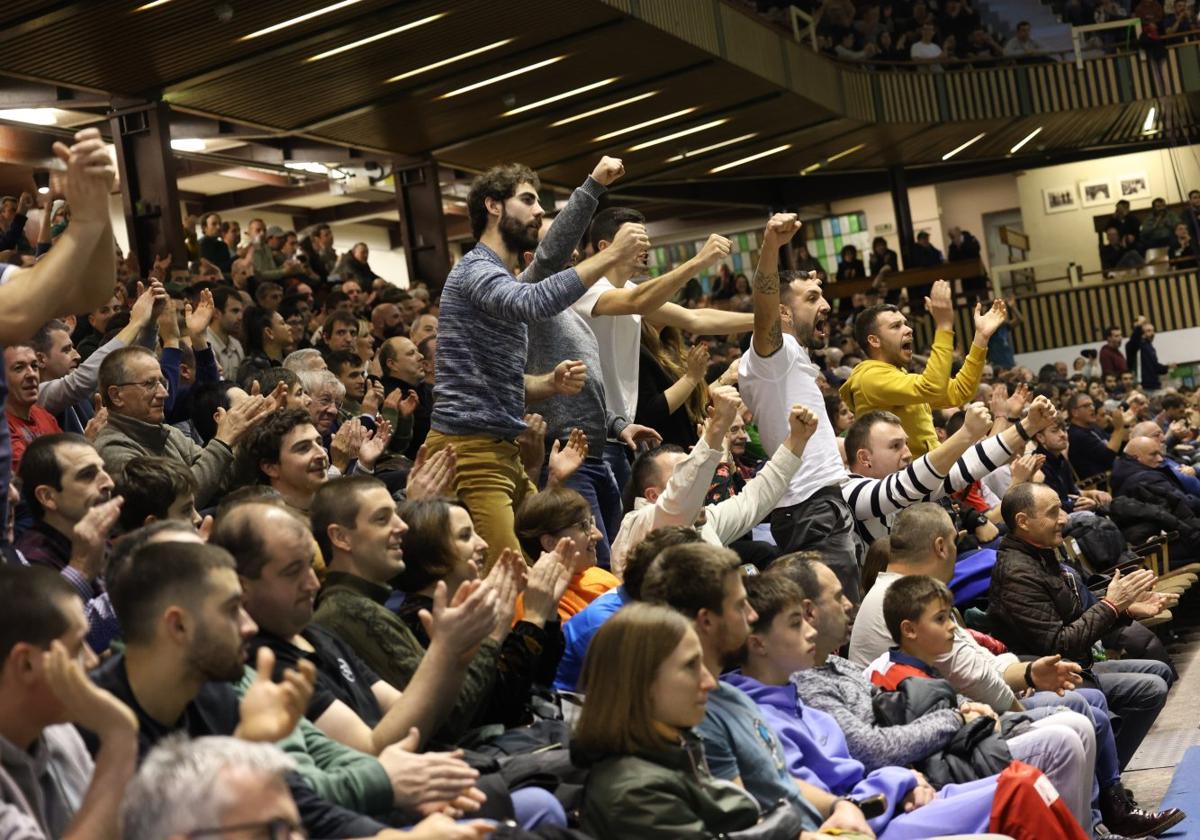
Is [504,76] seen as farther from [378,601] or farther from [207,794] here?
[207,794]

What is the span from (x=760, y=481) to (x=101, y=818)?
3.03 m

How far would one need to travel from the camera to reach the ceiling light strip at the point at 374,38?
33.6ft

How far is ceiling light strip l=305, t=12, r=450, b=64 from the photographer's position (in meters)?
10.2

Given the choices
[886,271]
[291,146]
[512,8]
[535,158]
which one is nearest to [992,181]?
[886,271]

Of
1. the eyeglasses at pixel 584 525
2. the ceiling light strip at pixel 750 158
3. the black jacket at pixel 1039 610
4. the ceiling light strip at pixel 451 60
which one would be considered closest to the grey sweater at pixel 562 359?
the eyeglasses at pixel 584 525

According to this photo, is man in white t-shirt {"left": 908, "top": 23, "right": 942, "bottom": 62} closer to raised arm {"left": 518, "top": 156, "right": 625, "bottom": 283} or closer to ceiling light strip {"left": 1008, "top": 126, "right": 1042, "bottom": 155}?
ceiling light strip {"left": 1008, "top": 126, "right": 1042, "bottom": 155}

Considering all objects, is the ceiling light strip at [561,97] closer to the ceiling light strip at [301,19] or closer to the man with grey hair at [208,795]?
the ceiling light strip at [301,19]

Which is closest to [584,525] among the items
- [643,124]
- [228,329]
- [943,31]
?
[228,329]

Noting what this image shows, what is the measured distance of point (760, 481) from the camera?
17.0 ft

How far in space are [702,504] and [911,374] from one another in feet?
6.81

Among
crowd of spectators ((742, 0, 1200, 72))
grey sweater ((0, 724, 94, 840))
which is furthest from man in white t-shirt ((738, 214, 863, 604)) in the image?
crowd of spectators ((742, 0, 1200, 72))

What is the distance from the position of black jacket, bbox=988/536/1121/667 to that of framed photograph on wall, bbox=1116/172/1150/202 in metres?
19.7

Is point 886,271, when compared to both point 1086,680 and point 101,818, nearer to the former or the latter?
point 1086,680

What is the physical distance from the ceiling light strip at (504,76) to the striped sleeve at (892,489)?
6.50m
